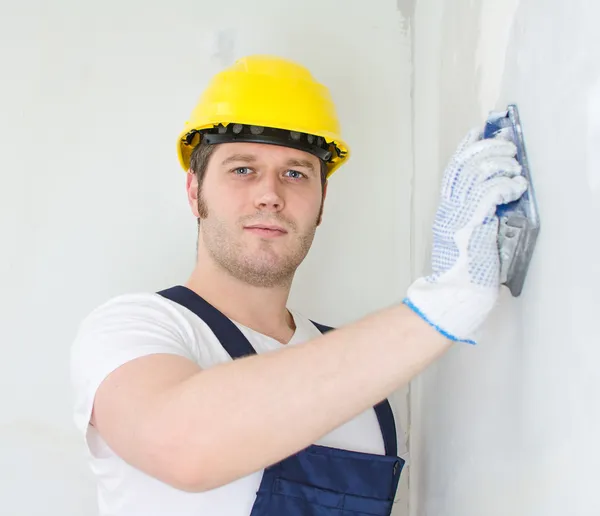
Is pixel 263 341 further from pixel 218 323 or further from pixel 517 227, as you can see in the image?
pixel 517 227

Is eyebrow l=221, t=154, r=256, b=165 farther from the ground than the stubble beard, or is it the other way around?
eyebrow l=221, t=154, r=256, b=165

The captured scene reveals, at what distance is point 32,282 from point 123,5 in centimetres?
Result: 98

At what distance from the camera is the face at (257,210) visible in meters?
1.45

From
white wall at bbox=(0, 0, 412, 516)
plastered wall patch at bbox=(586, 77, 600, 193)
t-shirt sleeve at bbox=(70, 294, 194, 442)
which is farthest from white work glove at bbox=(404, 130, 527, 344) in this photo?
white wall at bbox=(0, 0, 412, 516)

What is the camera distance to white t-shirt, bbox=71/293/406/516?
971mm

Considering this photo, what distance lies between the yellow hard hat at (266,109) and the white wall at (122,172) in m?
0.45

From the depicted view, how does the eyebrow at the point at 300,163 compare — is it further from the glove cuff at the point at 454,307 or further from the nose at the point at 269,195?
the glove cuff at the point at 454,307

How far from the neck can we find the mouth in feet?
0.40

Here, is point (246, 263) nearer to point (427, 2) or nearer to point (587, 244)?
point (587, 244)

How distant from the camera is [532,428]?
0.85 m

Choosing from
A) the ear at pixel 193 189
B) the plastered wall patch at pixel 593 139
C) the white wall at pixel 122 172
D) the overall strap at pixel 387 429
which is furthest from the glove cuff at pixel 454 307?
the white wall at pixel 122 172

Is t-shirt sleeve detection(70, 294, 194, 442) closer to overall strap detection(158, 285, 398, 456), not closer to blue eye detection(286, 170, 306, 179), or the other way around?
overall strap detection(158, 285, 398, 456)

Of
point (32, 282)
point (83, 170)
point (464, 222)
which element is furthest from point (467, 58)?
→ point (32, 282)

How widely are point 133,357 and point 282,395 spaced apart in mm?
278
